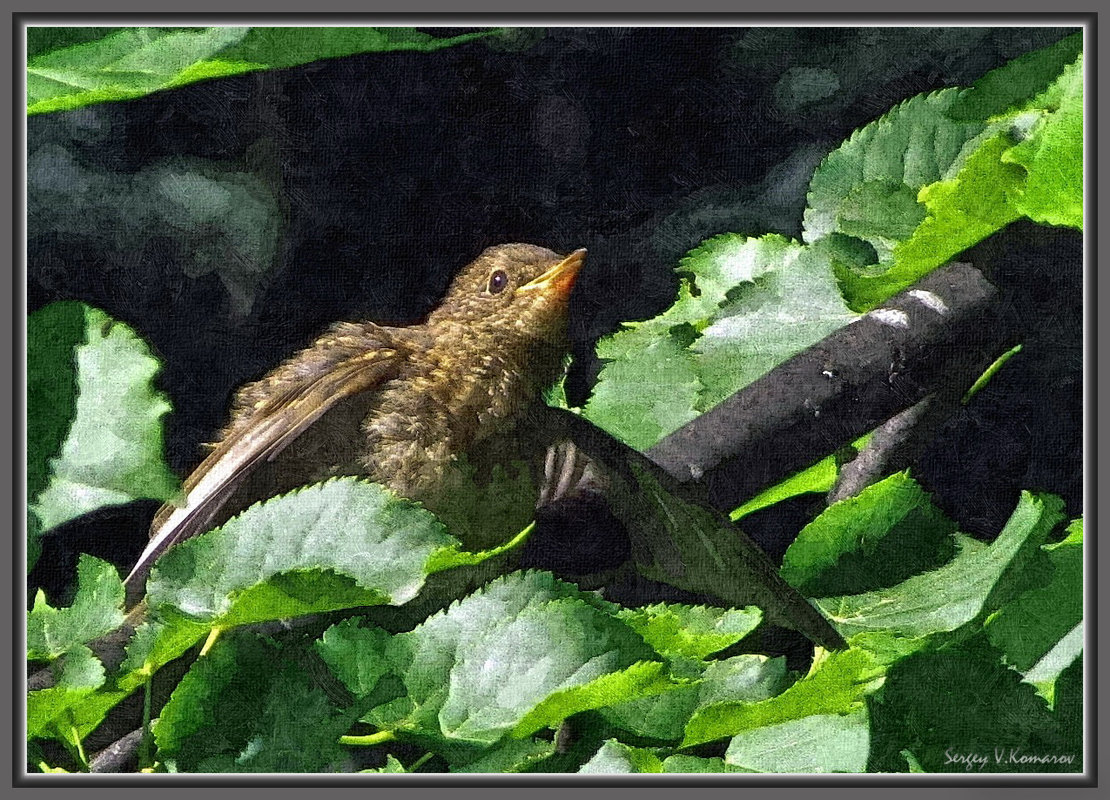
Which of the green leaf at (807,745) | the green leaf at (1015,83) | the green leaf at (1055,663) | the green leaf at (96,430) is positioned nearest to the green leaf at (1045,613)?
the green leaf at (1055,663)

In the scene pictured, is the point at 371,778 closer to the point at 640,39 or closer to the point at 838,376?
the point at 838,376

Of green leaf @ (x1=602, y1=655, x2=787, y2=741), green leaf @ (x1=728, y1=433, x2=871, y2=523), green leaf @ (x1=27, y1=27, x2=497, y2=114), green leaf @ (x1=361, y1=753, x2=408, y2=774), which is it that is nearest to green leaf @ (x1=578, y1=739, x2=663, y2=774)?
green leaf @ (x1=602, y1=655, x2=787, y2=741)

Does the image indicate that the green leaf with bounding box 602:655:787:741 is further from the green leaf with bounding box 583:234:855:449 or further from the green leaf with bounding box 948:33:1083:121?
the green leaf with bounding box 948:33:1083:121

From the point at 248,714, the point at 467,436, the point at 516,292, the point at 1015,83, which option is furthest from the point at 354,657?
the point at 1015,83

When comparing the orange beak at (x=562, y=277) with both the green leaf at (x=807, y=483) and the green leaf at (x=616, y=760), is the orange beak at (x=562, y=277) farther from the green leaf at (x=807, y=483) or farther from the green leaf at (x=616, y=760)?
the green leaf at (x=616, y=760)

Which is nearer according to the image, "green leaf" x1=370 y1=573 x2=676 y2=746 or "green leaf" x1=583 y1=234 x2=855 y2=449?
"green leaf" x1=370 y1=573 x2=676 y2=746

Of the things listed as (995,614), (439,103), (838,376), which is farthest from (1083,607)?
(439,103)
